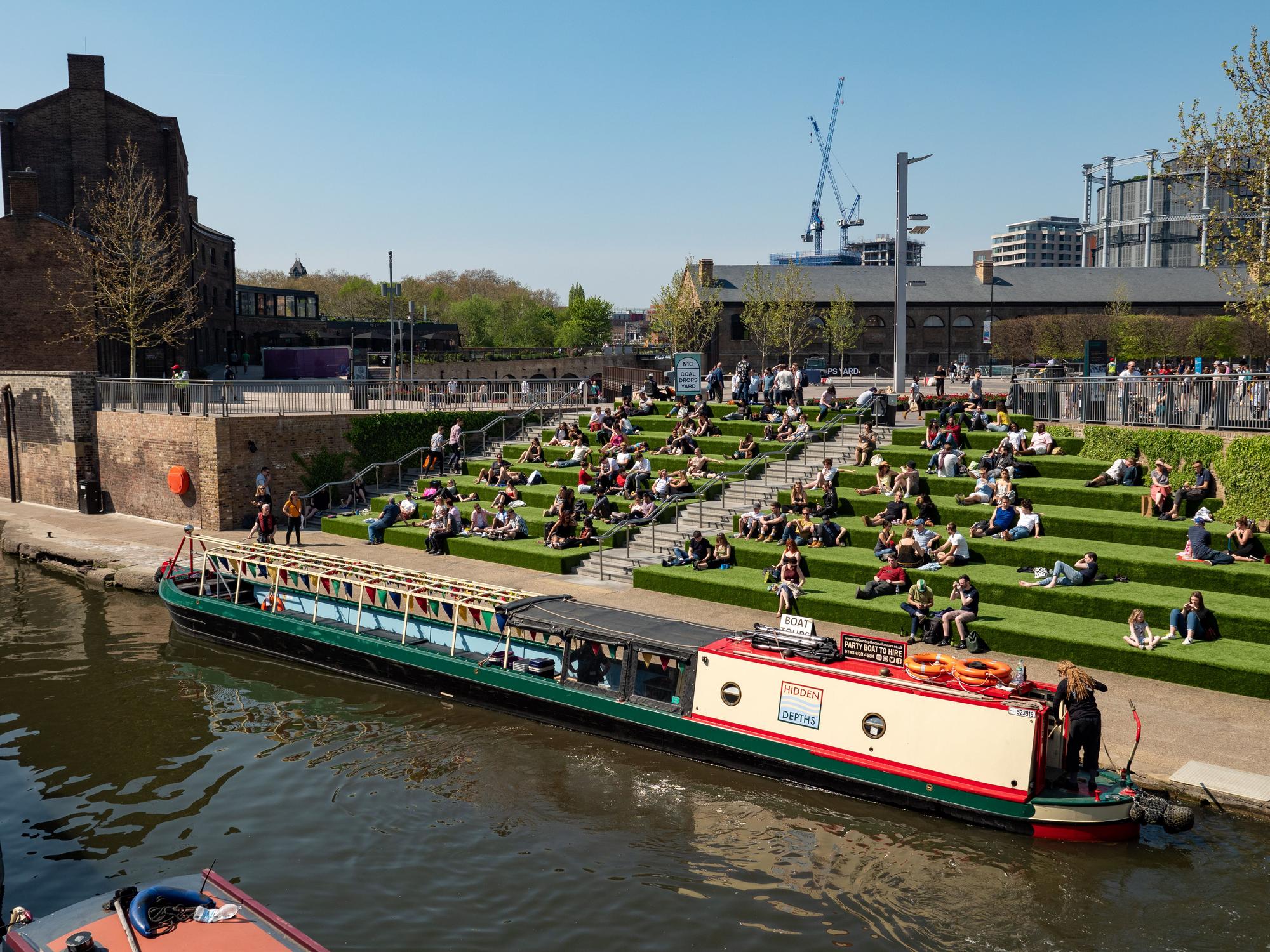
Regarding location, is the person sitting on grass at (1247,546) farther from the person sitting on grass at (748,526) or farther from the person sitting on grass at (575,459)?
the person sitting on grass at (575,459)

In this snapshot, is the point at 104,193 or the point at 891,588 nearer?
the point at 891,588

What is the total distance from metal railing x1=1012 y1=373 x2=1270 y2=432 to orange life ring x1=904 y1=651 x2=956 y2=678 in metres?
13.7

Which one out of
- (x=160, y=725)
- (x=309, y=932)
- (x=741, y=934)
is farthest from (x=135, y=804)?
(x=741, y=934)

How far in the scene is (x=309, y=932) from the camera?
10.6 m

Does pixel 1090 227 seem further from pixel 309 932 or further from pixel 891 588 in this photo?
pixel 309 932

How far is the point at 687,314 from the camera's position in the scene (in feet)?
231

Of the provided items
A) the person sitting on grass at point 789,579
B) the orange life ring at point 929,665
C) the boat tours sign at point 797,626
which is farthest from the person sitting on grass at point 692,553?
the orange life ring at point 929,665

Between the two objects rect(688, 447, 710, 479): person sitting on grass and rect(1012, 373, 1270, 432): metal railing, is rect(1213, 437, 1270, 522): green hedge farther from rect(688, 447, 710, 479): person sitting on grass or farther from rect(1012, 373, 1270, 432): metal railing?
rect(688, 447, 710, 479): person sitting on grass

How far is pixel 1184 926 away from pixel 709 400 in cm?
2766

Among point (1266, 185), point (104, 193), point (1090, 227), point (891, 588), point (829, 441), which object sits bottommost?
point (891, 588)

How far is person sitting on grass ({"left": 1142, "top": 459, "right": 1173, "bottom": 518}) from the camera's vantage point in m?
21.0

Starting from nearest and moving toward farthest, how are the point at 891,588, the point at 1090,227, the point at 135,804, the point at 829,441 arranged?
the point at 135,804, the point at 891,588, the point at 829,441, the point at 1090,227

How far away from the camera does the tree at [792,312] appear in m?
68.2

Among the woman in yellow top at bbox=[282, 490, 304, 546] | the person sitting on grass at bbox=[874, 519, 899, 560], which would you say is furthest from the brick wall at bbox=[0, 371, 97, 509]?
the person sitting on grass at bbox=[874, 519, 899, 560]
